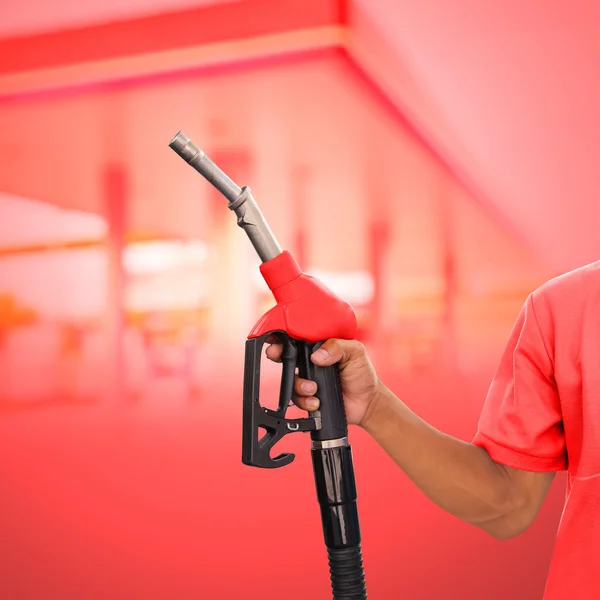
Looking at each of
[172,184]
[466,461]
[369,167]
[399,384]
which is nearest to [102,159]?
[172,184]

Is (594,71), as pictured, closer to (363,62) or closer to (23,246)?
(363,62)

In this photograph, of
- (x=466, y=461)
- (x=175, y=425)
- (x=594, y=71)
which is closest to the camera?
(x=466, y=461)

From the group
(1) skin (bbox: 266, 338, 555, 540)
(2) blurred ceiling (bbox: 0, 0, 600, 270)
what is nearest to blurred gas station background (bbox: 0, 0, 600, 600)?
(2) blurred ceiling (bbox: 0, 0, 600, 270)

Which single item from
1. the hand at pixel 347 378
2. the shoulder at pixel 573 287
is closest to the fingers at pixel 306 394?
the hand at pixel 347 378

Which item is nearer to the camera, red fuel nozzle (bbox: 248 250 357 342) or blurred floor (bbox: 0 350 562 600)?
red fuel nozzle (bbox: 248 250 357 342)

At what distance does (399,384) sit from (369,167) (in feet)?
1.46

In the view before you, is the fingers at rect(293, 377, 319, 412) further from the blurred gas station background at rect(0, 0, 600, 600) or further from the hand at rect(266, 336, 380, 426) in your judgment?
the blurred gas station background at rect(0, 0, 600, 600)

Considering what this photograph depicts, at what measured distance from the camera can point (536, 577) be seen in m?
1.42

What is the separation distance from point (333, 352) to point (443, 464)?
16 centimetres

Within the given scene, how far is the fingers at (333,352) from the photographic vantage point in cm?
57

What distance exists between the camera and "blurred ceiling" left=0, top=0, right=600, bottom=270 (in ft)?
4.59

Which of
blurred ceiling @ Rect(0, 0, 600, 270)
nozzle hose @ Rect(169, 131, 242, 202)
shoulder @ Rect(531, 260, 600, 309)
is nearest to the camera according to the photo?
nozzle hose @ Rect(169, 131, 242, 202)

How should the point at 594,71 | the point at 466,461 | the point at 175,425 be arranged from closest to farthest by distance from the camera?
the point at 466,461
the point at 594,71
the point at 175,425

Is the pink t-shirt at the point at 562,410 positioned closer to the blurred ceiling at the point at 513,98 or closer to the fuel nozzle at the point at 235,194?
the fuel nozzle at the point at 235,194
